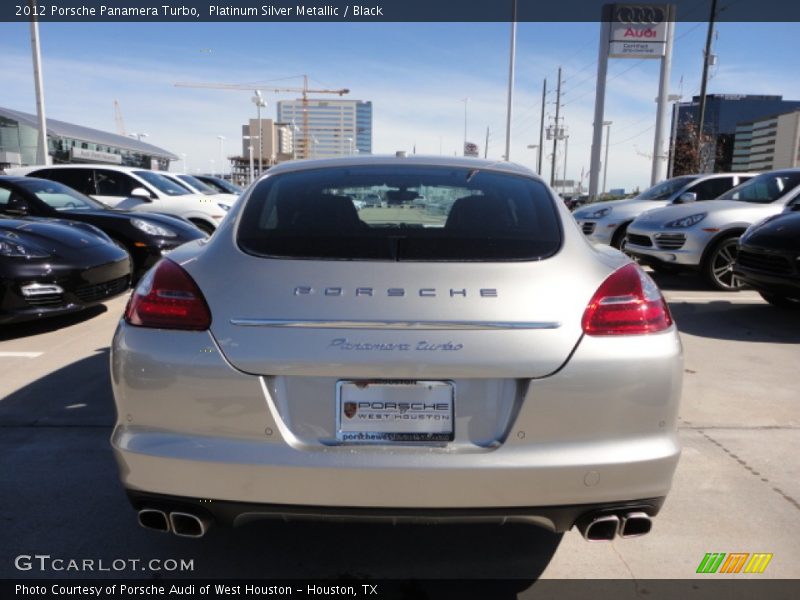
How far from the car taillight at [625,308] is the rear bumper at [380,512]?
555 millimetres

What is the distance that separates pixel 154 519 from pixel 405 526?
1.06 metres

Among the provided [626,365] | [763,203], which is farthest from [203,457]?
[763,203]

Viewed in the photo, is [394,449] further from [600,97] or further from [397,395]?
[600,97]

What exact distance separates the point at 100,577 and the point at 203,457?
32.5 inches

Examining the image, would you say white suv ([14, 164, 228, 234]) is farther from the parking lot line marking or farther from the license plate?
the license plate

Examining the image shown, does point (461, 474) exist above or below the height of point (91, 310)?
above

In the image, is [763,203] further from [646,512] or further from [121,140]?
[121,140]

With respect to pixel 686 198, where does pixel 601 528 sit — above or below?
below

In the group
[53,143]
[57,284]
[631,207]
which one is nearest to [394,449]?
[57,284]

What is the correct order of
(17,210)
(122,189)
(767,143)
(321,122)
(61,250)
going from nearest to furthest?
1. (61,250)
2. (17,210)
3. (122,189)
4. (767,143)
5. (321,122)

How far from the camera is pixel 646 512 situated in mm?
2004
